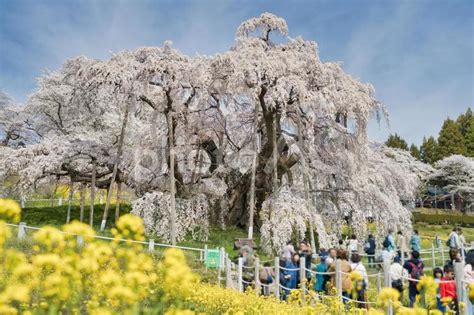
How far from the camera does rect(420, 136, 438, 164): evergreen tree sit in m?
46.2

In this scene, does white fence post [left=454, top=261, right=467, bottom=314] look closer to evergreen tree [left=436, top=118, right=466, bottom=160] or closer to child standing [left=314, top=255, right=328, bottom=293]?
child standing [left=314, top=255, right=328, bottom=293]

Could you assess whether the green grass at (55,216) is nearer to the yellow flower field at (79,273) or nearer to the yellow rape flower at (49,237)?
the yellow flower field at (79,273)

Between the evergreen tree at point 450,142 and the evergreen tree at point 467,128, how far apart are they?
3.04ft

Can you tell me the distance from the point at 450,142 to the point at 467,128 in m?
4.37

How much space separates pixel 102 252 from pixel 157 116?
15373 millimetres

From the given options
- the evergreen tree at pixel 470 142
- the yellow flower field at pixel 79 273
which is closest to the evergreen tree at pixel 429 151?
the evergreen tree at pixel 470 142

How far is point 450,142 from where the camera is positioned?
44.8m

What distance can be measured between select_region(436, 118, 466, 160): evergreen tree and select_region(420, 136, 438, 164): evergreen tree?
70cm

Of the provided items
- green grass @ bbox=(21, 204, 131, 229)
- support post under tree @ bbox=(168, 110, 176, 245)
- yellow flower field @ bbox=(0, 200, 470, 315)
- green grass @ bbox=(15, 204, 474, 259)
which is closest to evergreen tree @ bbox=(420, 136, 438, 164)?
green grass @ bbox=(15, 204, 474, 259)

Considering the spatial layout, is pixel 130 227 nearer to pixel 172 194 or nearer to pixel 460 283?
pixel 460 283

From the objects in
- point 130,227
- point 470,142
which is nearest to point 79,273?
point 130,227

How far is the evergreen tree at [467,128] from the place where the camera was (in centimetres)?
4500

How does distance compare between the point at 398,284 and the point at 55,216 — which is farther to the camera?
the point at 55,216

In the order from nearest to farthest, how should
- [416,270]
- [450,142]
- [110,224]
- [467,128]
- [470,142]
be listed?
[416,270], [110,224], [450,142], [470,142], [467,128]
